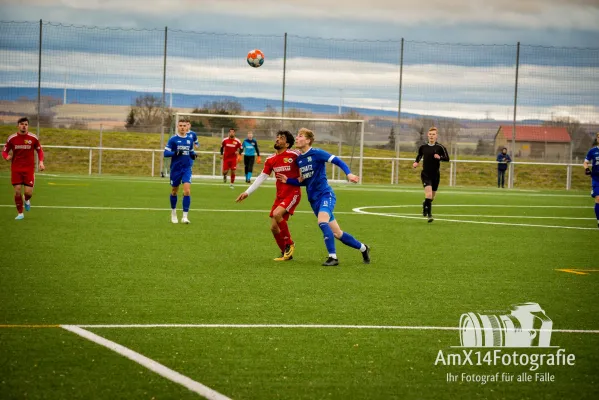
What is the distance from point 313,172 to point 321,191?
29cm

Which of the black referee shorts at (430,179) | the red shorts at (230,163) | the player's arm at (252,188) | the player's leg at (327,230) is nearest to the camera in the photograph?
the player's leg at (327,230)

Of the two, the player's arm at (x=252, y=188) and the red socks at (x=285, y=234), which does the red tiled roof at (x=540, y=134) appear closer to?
the player's arm at (x=252, y=188)

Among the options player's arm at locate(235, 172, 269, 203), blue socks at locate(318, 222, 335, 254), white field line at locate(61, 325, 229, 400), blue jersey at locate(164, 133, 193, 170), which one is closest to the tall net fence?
blue jersey at locate(164, 133, 193, 170)

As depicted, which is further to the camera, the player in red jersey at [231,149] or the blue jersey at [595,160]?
the player in red jersey at [231,149]

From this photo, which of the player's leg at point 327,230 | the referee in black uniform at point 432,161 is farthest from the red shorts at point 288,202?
the referee in black uniform at point 432,161

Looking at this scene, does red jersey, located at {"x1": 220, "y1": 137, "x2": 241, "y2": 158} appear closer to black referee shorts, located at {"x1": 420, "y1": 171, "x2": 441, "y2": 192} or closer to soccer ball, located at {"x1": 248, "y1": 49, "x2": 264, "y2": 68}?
soccer ball, located at {"x1": 248, "y1": 49, "x2": 264, "y2": 68}

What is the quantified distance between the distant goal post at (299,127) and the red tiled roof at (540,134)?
7.32m

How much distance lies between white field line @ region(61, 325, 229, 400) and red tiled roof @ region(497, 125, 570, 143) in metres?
37.7

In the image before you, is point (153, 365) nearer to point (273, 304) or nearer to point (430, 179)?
point (273, 304)

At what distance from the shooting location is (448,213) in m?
22.4

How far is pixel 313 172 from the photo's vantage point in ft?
40.1

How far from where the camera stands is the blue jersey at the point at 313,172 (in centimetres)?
1214

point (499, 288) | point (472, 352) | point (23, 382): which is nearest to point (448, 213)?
point (499, 288)

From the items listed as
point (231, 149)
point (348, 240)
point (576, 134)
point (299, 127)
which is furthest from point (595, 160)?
point (576, 134)
